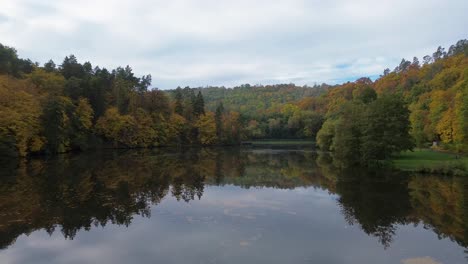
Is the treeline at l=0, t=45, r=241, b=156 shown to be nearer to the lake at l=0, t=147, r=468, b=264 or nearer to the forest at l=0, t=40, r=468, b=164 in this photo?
the forest at l=0, t=40, r=468, b=164

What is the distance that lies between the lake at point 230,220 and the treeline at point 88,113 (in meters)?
19.9

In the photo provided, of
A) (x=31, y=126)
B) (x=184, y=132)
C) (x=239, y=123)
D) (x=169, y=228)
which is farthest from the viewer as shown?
(x=239, y=123)

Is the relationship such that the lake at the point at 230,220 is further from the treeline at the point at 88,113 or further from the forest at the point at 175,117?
the treeline at the point at 88,113

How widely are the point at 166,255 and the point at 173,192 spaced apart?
12901 mm

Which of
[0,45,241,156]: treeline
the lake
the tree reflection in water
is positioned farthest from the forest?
the lake

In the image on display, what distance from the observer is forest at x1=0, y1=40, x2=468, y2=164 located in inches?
1601

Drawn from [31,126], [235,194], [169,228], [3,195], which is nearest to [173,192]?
[235,194]

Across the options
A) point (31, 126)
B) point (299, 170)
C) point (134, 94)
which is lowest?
point (299, 170)

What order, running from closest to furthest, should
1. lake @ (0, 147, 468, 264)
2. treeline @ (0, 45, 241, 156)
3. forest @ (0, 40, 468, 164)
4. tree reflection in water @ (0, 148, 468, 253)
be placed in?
1. lake @ (0, 147, 468, 264)
2. tree reflection in water @ (0, 148, 468, 253)
3. forest @ (0, 40, 468, 164)
4. treeline @ (0, 45, 241, 156)

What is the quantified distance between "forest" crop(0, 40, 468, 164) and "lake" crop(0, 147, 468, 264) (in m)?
10.2

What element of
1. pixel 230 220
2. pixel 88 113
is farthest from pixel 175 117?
pixel 230 220

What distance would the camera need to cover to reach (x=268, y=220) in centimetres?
1889

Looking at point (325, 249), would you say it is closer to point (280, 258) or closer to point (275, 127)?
point (280, 258)

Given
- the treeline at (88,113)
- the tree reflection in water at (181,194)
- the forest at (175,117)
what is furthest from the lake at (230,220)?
the treeline at (88,113)
